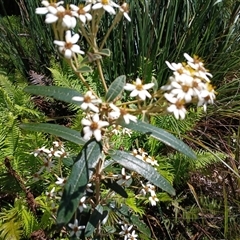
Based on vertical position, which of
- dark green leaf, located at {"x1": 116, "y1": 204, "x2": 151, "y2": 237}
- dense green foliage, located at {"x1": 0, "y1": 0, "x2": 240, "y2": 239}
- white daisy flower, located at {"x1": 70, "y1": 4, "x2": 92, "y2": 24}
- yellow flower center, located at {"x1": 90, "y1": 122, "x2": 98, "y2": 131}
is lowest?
dense green foliage, located at {"x1": 0, "y1": 0, "x2": 240, "y2": 239}

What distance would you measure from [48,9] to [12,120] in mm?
1010

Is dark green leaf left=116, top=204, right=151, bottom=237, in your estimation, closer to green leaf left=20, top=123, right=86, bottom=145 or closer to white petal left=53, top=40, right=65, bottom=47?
green leaf left=20, top=123, right=86, bottom=145

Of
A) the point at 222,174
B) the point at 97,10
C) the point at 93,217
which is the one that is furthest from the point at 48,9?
the point at 222,174

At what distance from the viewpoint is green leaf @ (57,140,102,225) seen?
3.63ft

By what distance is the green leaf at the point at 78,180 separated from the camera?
111 centimetres

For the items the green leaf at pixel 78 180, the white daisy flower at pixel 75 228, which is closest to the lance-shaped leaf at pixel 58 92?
the green leaf at pixel 78 180

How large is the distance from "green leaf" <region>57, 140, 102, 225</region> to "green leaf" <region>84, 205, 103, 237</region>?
9.0 inches

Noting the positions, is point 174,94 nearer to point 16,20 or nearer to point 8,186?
point 8,186

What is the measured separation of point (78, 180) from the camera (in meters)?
1.12

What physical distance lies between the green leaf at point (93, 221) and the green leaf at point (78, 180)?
0.75 feet

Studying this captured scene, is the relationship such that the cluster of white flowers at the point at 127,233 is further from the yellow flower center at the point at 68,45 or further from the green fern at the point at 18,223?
the yellow flower center at the point at 68,45

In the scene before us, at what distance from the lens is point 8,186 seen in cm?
184

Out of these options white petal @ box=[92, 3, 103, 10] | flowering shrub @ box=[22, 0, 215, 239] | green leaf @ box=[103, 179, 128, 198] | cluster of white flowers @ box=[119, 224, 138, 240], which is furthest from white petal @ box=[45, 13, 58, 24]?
cluster of white flowers @ box=[119, 224, 138, 240]

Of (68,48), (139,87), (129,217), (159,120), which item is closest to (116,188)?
(129,217)
